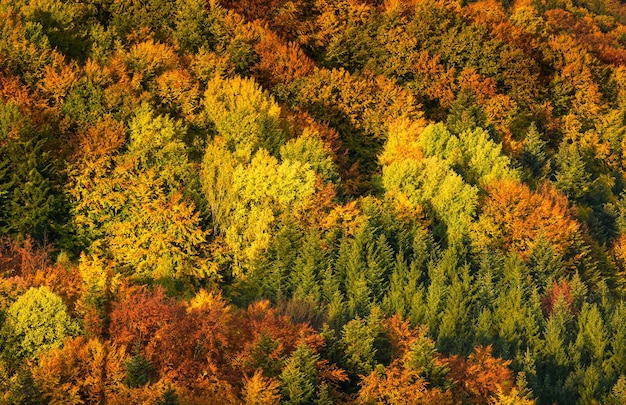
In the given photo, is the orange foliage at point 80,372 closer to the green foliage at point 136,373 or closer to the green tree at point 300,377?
the green foliage at point 136,373

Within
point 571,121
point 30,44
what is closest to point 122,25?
point 30,44

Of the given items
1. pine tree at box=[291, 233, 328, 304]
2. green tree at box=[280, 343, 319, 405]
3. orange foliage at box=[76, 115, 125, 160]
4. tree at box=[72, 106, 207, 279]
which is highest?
green tree at box=[280, 343, 319, 405]

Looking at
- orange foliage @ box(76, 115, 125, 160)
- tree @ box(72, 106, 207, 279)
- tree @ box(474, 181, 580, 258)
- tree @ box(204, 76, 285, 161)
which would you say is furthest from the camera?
tree @ box(474, 181, 580, 258)

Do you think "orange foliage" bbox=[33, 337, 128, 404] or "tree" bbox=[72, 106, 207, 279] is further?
"tree" bbox=[72, 106, 207, 279]

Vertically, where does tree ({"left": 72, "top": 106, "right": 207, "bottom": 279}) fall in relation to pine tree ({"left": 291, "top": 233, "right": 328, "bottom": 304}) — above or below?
below

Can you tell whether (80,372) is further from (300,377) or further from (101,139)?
(101,139)

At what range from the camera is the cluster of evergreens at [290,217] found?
263 ft

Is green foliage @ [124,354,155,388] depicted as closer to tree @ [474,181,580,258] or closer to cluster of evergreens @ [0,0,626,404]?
cluster of evergreens @ [0,0,626,404]

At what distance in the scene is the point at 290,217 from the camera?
104875mm

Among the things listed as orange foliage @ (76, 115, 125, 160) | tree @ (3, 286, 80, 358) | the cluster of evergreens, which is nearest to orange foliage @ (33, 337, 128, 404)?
the cluster of evergreens

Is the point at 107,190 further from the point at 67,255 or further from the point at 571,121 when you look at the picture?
the point at 571,121

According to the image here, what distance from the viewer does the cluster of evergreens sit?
80.1 m

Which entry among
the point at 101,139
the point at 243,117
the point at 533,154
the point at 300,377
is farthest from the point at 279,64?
the point at 300,377

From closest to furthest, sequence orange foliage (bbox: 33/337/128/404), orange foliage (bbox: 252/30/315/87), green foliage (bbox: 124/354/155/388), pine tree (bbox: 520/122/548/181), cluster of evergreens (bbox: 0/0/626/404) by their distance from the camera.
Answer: orange foliage (bbox: 33/337/128/404)
green foliage (bbox: 124/354/155/388)
cluster of evergreens (bbox: 0/0/626/404)
orange foliage (bbox: 252/30/315/87)
pine tree (bbox: 520/122/548/181)
